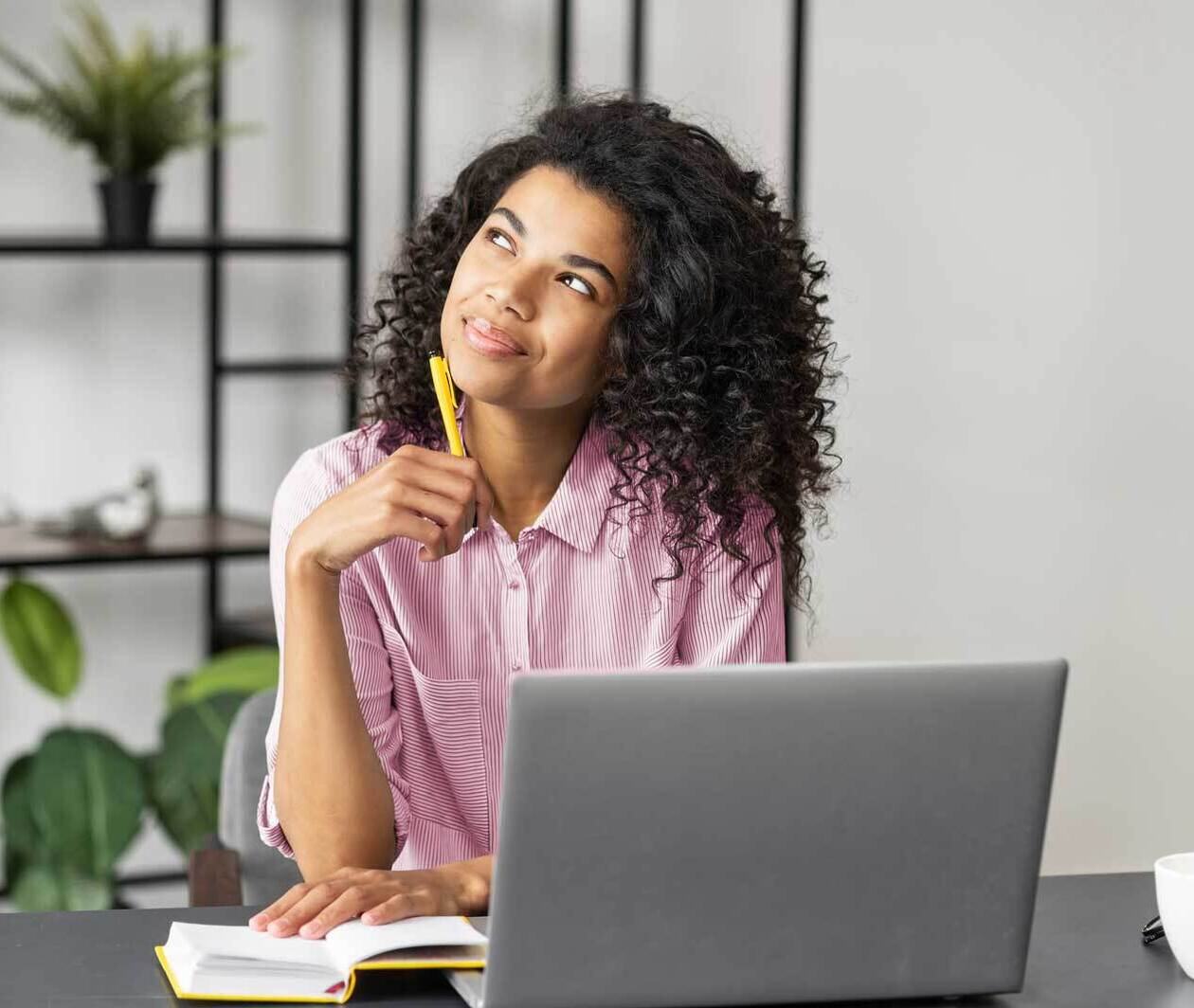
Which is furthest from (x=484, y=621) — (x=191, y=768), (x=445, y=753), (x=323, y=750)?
(x=191, y=768)

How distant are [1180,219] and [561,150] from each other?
227 centimetres

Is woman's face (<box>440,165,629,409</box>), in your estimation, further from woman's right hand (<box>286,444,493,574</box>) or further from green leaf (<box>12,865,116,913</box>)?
green leaf (<box>12,865,116,913</box>)

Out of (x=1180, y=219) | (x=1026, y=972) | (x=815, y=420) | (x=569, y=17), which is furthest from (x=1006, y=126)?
(x=1026, y=972)

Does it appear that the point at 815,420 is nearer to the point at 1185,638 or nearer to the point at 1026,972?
the point at 1026,972

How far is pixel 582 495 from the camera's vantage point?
1.72 m

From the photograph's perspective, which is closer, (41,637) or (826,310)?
(41,637)

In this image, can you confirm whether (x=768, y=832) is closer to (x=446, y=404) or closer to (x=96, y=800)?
(x=446, y=404)

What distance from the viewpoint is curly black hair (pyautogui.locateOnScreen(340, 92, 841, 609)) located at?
164 cm

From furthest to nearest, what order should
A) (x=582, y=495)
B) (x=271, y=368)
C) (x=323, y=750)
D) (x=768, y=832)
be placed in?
(x=271, y=368), (x=582, y=495), (x=323, y=750), (x=768, y=832)

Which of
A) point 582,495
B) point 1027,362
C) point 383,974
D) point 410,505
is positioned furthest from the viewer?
point 1027,362

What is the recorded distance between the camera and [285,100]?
3168 mm

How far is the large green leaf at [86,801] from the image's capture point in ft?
9.14

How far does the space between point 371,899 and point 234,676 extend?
1697 millimetres

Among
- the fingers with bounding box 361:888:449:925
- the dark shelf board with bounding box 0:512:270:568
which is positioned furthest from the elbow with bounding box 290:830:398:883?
the dark shelf board with bounding box 0:512:270:568
